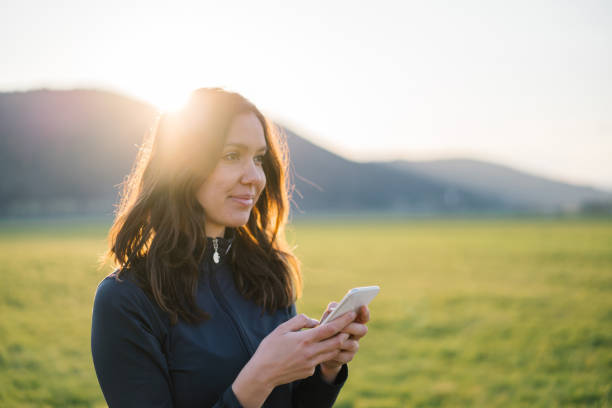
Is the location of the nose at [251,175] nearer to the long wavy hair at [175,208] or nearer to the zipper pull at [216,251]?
the long wavy hair at [175,208]

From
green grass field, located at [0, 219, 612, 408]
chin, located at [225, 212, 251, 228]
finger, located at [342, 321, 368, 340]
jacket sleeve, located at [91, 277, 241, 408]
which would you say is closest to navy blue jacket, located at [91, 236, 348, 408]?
jacket sleeve, located at [91, 277, 241, 408]

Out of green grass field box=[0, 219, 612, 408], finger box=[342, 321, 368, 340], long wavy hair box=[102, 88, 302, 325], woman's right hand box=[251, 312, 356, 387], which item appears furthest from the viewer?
green grass field box=[0, 219, 612, 408]

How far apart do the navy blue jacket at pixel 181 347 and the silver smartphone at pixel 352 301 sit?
1.78ft

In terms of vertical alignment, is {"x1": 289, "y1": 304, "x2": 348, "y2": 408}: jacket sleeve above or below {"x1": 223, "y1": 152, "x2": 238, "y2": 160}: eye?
below

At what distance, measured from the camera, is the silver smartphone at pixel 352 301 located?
1.96 metres

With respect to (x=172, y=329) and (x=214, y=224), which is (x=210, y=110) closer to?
(x=214, y=224)

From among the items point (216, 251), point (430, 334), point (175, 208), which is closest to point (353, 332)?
point (216, 251)

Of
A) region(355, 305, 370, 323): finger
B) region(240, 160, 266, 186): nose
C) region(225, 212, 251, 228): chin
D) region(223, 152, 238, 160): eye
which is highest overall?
region(223, 152, 238, 160): eye

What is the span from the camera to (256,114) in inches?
101

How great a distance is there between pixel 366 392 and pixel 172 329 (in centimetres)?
Answer: 604

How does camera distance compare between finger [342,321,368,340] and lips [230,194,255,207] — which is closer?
finger [342,321,368,340]

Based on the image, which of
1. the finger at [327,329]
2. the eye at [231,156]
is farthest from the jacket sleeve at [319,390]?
the eye at [231,156]

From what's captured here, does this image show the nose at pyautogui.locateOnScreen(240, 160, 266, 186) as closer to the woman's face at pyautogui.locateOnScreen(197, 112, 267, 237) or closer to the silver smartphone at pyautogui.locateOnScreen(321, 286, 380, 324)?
the woman's face at pyautogui.locateOnScreen(197, 112, 267, 237)

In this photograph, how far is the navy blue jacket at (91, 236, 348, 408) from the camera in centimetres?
195
